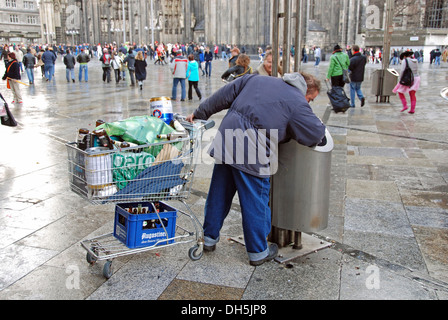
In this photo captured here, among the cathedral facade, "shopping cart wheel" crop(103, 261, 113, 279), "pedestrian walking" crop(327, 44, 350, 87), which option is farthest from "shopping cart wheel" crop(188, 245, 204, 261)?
the cathedral facade

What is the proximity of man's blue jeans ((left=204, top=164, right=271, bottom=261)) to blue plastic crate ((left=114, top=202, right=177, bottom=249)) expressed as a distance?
37cm

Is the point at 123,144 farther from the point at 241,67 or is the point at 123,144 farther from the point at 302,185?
the point at 241,67

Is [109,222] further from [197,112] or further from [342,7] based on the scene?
[342,7]

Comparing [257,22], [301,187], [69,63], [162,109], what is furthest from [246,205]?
[257,22]

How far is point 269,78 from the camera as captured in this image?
3807 mm

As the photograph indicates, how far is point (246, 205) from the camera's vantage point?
3826 millimetres

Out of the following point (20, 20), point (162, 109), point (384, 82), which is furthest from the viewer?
point (20, 20)

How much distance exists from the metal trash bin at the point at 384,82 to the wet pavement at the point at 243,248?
618cm

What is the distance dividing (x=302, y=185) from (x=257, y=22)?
45.4 metres

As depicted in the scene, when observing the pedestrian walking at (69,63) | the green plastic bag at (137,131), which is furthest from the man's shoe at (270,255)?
the pedestrian walking at (69,63)

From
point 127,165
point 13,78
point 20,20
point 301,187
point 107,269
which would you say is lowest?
point 107,269

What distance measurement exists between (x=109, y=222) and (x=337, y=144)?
17.5ft

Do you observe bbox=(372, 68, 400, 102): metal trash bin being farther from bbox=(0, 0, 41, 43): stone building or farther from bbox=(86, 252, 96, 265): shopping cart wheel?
bbox=(0, 0, 41, 43): stone building
